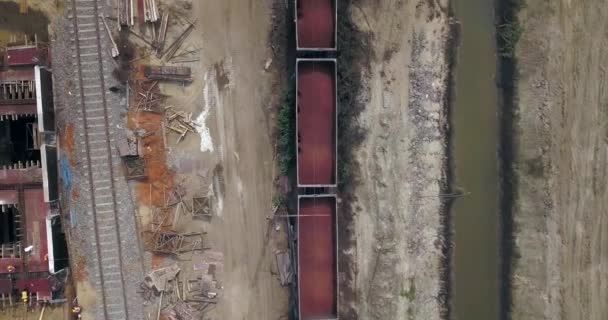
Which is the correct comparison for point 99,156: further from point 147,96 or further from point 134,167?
point 147,96

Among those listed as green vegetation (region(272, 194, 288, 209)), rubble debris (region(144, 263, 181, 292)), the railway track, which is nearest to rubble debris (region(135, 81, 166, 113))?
the railway track

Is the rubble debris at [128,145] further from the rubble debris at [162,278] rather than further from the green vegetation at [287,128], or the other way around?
the green vegetation at [287,128]

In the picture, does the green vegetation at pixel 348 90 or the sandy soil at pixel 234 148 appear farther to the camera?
the sandy soil at pixel 234 148

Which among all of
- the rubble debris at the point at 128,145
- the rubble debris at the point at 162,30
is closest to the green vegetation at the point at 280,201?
the rubble debris at the point at 128,145

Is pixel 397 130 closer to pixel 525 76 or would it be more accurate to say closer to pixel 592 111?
pixel 525 76

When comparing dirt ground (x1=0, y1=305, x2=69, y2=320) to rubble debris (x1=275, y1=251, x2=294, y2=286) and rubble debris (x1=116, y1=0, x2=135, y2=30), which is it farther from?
rubble debris (x1=116, y1=0, x2=135, y2=30)

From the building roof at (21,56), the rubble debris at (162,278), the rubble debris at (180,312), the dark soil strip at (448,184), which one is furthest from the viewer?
the dark soil strip at (448,184)

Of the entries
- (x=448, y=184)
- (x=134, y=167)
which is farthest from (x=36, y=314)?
(x=448, y=184)

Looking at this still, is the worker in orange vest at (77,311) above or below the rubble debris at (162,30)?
below
